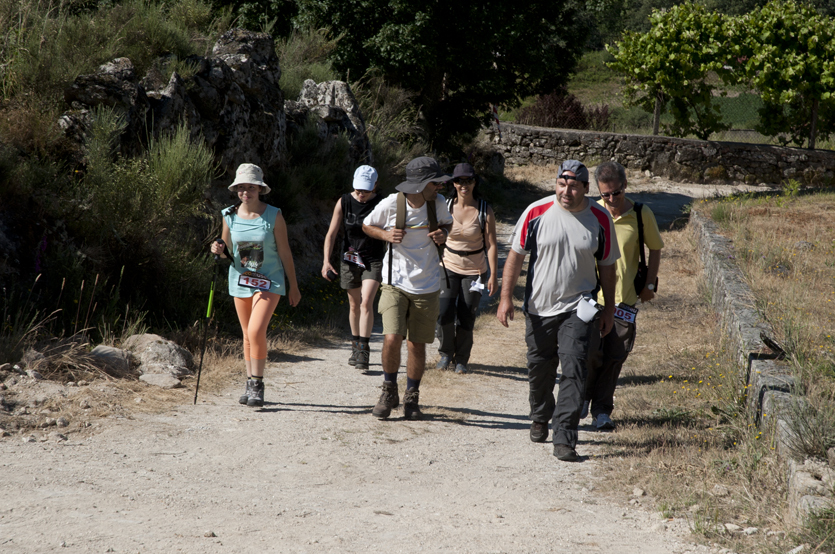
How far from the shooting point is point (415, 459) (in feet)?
15.8

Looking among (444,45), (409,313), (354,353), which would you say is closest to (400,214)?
(409,313)

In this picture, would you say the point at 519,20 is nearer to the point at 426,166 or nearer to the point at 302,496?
the point at 426,166

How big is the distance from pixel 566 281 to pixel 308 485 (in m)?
2.04

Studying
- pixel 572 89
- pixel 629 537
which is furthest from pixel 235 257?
pixel 572 89

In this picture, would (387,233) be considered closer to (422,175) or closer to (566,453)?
(422,175)

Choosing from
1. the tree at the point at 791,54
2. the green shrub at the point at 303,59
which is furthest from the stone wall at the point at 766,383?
the tree at the point at 791,54

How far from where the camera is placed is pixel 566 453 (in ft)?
15.8

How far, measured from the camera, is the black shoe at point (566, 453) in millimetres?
4816

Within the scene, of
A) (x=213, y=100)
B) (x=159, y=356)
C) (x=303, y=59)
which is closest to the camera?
(x=159, y=356)

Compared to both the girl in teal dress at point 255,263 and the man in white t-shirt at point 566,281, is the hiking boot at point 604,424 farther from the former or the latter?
the girl in teal dress at point 255,263

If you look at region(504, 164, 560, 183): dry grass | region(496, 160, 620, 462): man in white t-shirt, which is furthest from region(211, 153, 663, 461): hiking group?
region(504, 164, 560, 183): dry grass

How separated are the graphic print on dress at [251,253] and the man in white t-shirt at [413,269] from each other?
2.85 feet

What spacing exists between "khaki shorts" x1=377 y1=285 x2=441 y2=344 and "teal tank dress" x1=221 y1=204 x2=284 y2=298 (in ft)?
2.75

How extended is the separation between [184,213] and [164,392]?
289 centimetres
